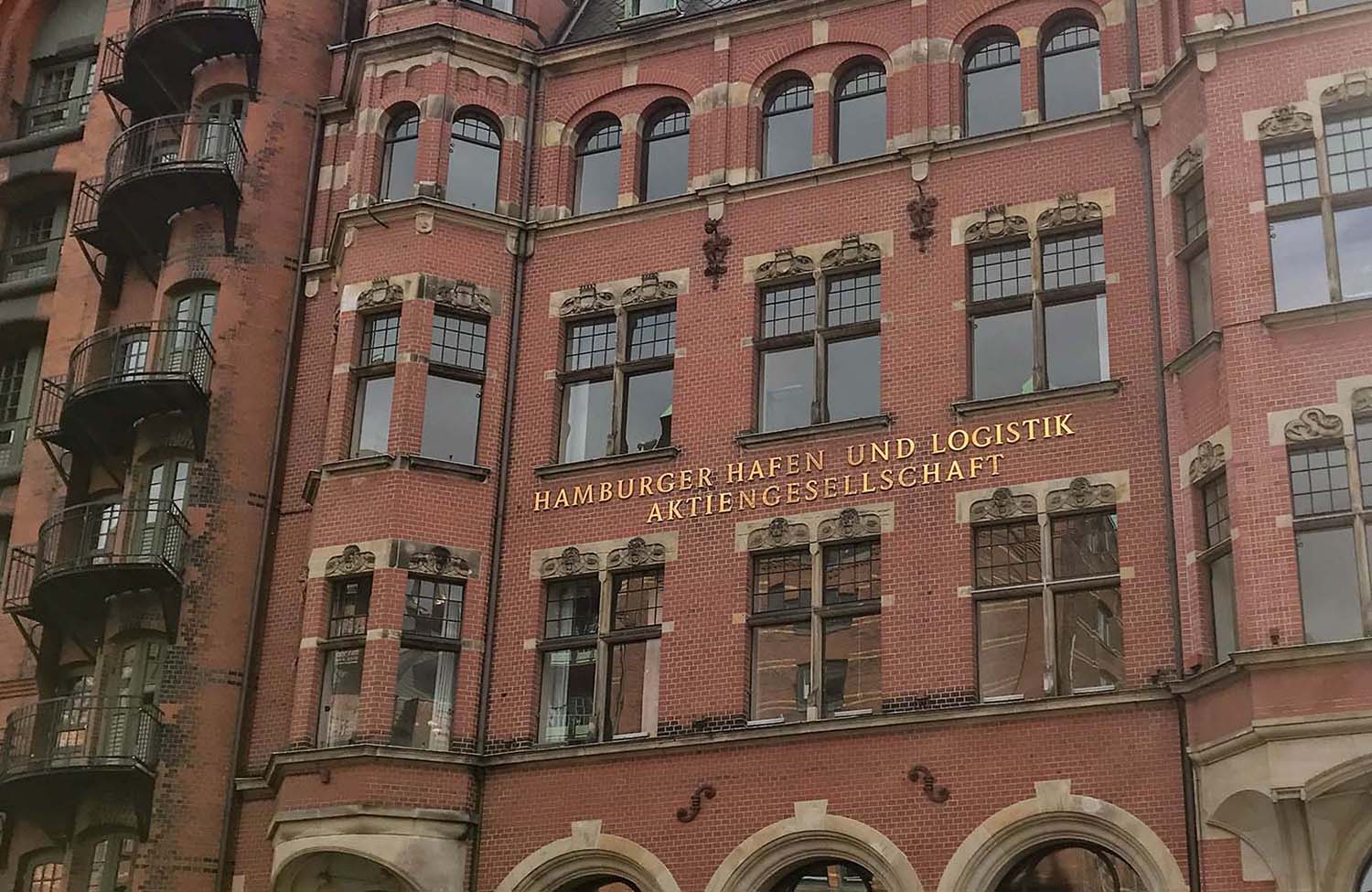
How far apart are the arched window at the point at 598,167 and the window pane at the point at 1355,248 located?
11.2 meters

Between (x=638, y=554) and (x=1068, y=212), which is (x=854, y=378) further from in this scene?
(x=638, y=554)

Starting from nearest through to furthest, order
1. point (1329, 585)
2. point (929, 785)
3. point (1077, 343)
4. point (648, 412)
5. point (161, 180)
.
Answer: point (1329, 585), point (929, 785), point (1077, 343), point (648, 412), point (161, 180)

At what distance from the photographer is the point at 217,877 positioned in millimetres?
27375

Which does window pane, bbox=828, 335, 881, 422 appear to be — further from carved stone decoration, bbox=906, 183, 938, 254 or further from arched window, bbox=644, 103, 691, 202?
arched window, bbox=644, 103, 691, 202

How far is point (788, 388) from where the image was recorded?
86.6ft

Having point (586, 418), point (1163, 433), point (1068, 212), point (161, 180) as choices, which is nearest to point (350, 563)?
point (586, 418)

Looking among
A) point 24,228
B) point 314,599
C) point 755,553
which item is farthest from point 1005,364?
point 24,228

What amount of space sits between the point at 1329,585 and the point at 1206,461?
Result: 231cm

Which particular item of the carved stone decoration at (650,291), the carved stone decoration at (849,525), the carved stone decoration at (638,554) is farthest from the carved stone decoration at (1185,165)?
the carved stone decoration at (638,554)

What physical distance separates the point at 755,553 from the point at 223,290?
10982 mm

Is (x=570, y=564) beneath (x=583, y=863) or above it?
above

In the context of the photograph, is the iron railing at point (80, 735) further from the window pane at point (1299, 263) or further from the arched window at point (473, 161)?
the window pane at point (1299, 263)

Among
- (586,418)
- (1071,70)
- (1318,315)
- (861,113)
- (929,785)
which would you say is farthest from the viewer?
(586,418)

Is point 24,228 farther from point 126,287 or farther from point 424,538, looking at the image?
point 424,538
